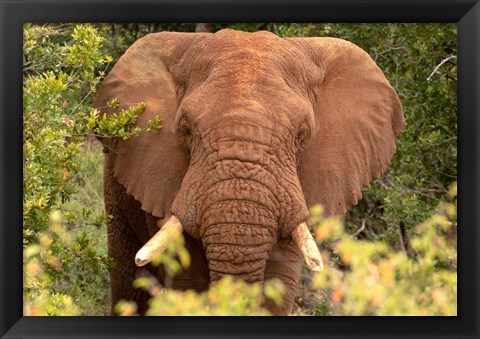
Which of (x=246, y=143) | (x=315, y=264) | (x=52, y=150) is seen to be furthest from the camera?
(x=52, y=150)

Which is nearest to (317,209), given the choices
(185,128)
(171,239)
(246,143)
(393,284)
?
(246,143)

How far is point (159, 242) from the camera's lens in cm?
850

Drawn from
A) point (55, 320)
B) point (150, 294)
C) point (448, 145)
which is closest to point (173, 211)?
point (55, 320)

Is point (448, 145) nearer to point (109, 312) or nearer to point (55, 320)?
point (109, 312)

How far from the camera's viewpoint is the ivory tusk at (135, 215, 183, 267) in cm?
838

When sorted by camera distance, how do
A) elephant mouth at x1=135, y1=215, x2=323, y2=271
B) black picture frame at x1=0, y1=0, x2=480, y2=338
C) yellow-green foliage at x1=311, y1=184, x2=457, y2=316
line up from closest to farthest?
yellow-green foliage at x1=311, y1=184, x2=457, y2=316
black picture frame at x1=0, y1=0, x2=480, y2=338
elephant mouth at x1=135, y1=215, x2=323, y2=271

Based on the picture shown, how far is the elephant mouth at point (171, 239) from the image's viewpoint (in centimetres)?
838

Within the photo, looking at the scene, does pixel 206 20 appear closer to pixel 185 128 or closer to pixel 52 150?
pixel 185 128

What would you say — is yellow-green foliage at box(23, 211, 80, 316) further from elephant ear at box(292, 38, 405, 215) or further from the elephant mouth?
elephant ear at box(292, 38, 405, 215)

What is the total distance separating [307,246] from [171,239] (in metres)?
0.62

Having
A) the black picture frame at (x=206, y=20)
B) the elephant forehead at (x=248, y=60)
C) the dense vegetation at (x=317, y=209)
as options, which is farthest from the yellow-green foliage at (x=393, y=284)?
the elephant forehead at (x=248, y=60)

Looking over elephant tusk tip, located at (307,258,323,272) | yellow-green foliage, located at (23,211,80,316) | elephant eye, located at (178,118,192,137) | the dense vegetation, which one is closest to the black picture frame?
the dense vegetation

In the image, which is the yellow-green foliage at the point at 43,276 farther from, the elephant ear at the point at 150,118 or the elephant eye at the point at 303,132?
the elephant eye at the point at 303,132

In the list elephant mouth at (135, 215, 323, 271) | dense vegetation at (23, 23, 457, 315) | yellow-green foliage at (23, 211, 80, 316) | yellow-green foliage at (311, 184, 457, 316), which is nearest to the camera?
Answer: yellow-green foliage at (311, 184, 457, 316)
